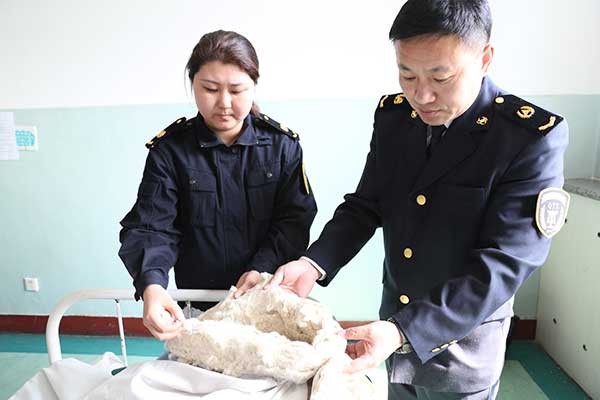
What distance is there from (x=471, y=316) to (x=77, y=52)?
7.35 ft

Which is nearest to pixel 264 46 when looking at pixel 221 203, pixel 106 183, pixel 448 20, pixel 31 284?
pixel 106 183

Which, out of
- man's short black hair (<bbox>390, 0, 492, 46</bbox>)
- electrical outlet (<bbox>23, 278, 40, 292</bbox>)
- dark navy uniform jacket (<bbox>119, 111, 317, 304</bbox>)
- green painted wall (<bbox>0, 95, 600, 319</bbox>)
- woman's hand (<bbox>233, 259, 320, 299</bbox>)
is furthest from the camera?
electrical outlet (<bbox>23, 278, 40, 292</bbox>)

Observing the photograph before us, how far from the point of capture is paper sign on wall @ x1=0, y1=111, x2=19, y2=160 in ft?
7.75

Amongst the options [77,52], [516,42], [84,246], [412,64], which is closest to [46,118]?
[77,52]

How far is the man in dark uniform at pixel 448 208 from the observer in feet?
2.51

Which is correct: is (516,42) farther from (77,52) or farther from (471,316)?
(77,52)

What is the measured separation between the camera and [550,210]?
82 centimetres

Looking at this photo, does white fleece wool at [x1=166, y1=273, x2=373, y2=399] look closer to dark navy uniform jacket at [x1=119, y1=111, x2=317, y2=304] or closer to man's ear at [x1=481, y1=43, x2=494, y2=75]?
dark navy uniform jacket at [x1=119, y1=111, x2=317, y2=304]

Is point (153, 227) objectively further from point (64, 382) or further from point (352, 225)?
point (352, 225)

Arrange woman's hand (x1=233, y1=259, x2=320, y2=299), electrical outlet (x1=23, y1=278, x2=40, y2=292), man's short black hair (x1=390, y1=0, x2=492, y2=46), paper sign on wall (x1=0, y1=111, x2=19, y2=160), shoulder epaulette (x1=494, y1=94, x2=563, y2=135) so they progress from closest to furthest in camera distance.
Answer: man's short black hair (x1=390, y1=0, x2=492, y2=46), shoulder epaulette (x1=494, y1=94, x2=563, y2=135), woman's hand (x1=233, y1=259, x2=320, y2=299), paper sign on wall (x1=0, y1=111, x2=19, y2=160), electrical outlet (x1=23, y1=278, x2=40, y2=292)

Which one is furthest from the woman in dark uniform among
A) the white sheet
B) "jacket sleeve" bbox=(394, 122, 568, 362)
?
"jacket sleeve" bbox=(394, 122, 568, 362)

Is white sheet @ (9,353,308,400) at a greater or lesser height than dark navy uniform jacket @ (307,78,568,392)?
lesser

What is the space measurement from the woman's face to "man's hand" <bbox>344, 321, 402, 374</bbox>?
2.01 feet

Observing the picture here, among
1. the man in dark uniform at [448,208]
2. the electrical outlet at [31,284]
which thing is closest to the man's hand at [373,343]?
the man in dark uniform at [448,208]
